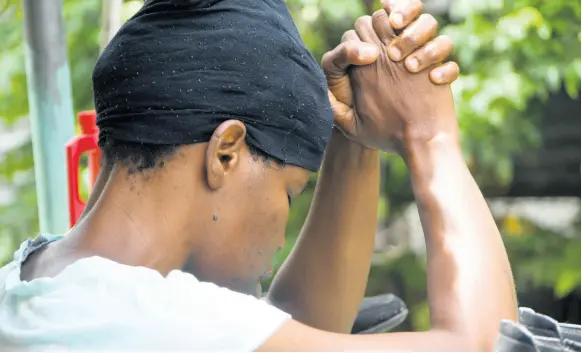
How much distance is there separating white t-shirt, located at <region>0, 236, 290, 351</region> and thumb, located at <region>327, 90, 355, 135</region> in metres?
0.69

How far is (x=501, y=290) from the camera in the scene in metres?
1.59

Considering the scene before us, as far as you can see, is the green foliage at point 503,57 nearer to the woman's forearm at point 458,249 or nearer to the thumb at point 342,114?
the thumb at point 342,114

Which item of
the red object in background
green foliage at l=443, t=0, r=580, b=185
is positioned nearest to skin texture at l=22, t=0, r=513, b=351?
the red object in background

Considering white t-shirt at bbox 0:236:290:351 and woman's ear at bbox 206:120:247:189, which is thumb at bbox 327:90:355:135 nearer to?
woman's ear at bbox 206:120:247:189

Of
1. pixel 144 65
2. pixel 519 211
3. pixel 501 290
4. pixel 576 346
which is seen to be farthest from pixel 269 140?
pixel 519 211

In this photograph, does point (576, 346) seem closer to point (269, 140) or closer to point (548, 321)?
point (548, 321)

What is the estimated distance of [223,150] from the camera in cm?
150

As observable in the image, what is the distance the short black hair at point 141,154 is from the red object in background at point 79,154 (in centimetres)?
72

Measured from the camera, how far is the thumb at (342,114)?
6.51 ft

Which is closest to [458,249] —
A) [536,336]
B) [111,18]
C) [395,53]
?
[536,336]

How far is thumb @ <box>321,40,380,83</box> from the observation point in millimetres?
1885

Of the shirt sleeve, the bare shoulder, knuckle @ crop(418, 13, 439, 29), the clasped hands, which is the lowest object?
the bare shoulder

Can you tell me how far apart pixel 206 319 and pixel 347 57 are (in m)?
0.78

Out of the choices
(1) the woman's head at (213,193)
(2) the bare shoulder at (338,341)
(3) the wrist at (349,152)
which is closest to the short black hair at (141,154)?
(1) the woman's head at (213,193)
